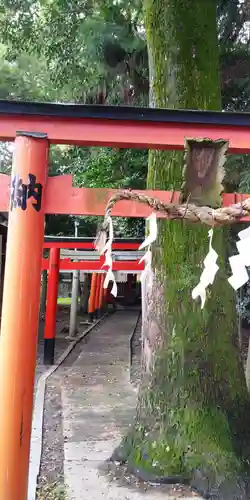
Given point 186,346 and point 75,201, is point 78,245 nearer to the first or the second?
point 186,346

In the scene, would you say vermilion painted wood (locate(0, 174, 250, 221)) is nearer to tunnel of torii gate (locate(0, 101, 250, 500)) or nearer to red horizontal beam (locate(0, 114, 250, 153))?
tunnel of torii gate (locate(0, 101, 250, 500))

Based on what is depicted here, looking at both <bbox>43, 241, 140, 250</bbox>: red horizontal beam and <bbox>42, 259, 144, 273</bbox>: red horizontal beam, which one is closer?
<bbox>43, 241, 140, 250</bbox>: red horizontal beam

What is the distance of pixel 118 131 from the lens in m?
2.90

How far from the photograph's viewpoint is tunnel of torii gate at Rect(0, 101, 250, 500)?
268 centimetres

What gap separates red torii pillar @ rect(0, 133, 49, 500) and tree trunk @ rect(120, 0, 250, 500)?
222 centimetres

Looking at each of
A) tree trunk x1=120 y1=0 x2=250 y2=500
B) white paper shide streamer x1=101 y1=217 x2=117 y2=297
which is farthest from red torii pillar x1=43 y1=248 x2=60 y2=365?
white paper shide streamer x1=101 y1=217 x2=117 y2=297

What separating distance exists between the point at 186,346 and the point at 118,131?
2.63 m

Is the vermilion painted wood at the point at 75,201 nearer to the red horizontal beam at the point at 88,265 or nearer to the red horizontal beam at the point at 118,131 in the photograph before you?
the red horizontal beam at the point at 118,131

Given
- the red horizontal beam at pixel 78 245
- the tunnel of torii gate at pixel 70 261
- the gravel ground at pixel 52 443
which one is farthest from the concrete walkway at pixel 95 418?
the red horizontal beam at pixel 78 245

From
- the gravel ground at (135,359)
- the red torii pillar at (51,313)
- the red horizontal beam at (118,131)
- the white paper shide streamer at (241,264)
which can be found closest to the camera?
the white paper shide streamer at (241,264)

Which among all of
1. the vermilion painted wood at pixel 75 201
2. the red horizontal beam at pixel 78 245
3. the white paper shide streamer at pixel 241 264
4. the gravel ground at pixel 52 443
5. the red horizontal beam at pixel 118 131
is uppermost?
the red horizontal beam at pixel 118 131

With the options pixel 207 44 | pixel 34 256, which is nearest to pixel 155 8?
pixel 207 44

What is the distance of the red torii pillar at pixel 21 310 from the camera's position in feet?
8.68

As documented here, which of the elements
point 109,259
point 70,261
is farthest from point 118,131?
point 70,261
